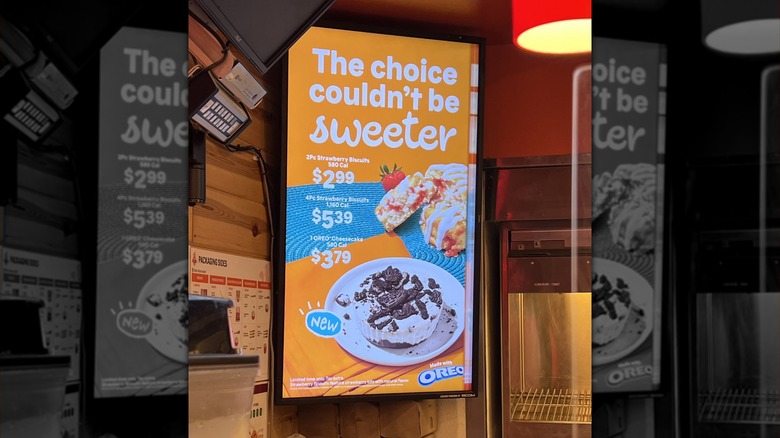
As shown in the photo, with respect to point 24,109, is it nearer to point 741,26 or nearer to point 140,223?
point 140,223

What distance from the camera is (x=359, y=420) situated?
14.7 feet

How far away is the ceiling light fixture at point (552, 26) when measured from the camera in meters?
3.90

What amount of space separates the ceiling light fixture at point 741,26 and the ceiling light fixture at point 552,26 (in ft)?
8.88

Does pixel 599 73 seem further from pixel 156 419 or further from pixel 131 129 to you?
pixel 156 419

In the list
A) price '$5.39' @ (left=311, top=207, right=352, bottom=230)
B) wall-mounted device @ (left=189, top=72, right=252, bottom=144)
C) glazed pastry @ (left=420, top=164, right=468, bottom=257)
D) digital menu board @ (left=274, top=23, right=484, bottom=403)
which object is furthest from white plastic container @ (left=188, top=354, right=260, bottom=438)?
glazed pastry @ (left=420, top=164, right=468, bottom=257)

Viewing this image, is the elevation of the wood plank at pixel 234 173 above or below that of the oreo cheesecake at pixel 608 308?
above

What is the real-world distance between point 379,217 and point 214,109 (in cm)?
150

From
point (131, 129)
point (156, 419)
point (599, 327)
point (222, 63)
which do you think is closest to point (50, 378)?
point (156, 419)

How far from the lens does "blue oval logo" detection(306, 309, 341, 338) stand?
423 cm

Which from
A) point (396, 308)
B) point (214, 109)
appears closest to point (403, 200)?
point (396, 308)

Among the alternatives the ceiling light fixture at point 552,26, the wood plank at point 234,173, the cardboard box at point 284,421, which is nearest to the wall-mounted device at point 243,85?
the wood plank at point 234,173

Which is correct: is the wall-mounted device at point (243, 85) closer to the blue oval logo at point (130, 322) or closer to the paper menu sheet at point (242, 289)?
the paper menu sheet at point (242, 289)

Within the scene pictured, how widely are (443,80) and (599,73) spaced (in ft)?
11.1

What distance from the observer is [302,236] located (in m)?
4.25
